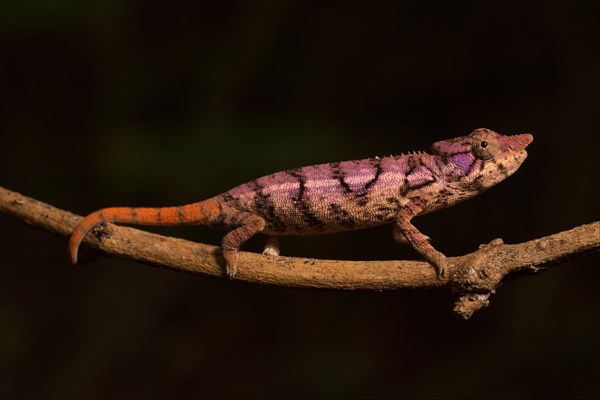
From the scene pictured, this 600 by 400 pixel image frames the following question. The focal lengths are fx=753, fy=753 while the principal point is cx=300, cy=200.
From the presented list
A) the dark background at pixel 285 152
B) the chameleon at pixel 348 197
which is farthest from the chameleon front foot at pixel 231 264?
the dark background at pixel 285 152

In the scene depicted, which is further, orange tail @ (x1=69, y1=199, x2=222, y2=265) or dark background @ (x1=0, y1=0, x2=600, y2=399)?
dark background @ (x1=0, y1=0, x2=600, y2=399)

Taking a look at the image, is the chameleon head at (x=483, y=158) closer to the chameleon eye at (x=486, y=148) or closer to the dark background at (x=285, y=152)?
the chameleon eye at (x=486, y=148)

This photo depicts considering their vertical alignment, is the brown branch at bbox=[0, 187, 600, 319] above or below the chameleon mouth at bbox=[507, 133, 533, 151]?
below

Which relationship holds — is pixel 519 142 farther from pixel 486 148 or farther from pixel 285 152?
pixel 285 152

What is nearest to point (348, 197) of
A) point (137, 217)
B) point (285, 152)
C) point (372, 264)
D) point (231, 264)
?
point (372, 264)

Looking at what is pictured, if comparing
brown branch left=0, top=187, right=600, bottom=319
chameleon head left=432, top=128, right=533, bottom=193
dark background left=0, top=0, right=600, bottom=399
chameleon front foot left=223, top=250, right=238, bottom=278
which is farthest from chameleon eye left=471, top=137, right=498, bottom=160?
dark background left=0, top=0, right=600, bottom=399

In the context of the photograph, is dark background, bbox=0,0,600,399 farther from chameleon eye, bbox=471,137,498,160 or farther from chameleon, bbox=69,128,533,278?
chameleon eye, bbox=471,137,498,160

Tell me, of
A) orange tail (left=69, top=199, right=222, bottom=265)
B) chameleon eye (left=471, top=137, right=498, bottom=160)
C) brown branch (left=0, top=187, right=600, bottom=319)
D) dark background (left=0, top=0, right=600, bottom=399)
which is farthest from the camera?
dark background (left=0, top=0, right=600, bottom=399)

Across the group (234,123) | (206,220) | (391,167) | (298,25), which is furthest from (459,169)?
(298,25)
